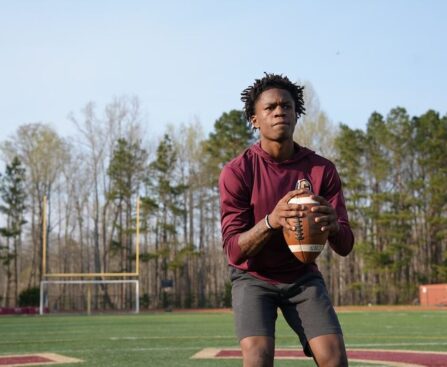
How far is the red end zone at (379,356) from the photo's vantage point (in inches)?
323

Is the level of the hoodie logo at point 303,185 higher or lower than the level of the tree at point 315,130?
lower

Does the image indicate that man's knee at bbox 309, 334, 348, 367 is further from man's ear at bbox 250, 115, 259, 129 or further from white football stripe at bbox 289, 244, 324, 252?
man's ear at bbox 250, 115, 259, 129

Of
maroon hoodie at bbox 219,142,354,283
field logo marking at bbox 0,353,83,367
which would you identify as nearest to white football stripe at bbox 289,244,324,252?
maroon hoodie at bbox 219,142,354,283

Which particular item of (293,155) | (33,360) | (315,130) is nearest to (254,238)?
(293,155)

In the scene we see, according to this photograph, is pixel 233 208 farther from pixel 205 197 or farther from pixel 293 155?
pixel 205 197

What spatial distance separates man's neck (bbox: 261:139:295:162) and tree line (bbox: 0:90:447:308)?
45183mm

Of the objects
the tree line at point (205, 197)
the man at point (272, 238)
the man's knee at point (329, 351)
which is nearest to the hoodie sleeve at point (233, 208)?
the man at point (272, 238)

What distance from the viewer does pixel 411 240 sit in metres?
53.8

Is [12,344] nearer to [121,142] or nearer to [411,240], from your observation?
[121,142]

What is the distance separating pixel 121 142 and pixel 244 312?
47874mm

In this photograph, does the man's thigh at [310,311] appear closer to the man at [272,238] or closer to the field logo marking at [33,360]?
the man at [272,238]

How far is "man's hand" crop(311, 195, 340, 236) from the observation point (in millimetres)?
3742

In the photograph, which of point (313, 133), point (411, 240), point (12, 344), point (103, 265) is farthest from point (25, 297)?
point (12, 344)

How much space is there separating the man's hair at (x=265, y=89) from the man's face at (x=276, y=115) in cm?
7
